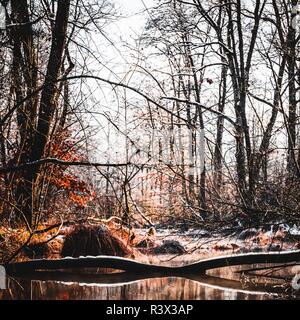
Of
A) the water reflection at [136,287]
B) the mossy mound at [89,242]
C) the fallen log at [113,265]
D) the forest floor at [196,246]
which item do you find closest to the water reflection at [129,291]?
the water reflection at [136,287]

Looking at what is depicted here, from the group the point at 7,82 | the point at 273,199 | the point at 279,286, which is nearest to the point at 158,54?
the point at 7,82

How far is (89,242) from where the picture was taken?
8.16m

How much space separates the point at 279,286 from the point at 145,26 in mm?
7691

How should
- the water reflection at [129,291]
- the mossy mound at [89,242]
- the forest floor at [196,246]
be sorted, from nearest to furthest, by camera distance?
the water reflection at [129,291] < the forest floor at [196,246] < the mossy mound at [89,242]

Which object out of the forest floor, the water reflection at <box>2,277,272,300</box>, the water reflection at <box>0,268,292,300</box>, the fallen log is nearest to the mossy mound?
the forest floor

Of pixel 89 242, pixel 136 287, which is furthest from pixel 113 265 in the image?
pixel 89 242

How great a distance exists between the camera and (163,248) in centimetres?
934

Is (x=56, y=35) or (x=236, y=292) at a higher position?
(x=56, y=35)

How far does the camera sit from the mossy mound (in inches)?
322

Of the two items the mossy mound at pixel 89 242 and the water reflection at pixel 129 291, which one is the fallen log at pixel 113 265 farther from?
the mossy mound at pixel 89 242

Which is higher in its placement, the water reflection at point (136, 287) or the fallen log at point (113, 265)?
the fallen log at point (113, 265)

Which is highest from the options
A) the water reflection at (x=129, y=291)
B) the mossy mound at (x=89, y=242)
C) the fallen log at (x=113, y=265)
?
the mossy mound at (x=89, y=242)

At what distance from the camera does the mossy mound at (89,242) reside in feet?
26.8
